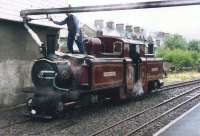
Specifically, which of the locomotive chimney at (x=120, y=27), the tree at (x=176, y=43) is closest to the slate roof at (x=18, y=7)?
the locomotive chimney at (x=120, y=27)

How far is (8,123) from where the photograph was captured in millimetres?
12133

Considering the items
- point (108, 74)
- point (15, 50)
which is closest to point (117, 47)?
point (108, 74)

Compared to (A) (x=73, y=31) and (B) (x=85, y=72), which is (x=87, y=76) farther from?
(A) (x=73, y=31)

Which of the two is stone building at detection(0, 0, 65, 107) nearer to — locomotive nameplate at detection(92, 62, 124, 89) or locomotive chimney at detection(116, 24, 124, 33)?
locomotive nameplate at detection(92, 62, 124, 89)

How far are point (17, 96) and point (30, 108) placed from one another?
113 inches

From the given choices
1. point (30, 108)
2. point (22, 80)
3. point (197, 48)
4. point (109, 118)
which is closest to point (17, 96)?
point (22, 80)

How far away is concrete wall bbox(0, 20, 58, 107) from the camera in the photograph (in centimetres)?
1459

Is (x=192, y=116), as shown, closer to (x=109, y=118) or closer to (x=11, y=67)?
(x=109, y=118)

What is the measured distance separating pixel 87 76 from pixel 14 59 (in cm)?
340

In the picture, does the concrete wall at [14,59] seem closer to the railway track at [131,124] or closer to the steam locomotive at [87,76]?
the steam locomotive at [87,76]

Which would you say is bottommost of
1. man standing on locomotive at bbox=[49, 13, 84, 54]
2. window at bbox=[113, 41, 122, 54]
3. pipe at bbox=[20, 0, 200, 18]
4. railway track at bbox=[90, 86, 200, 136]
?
railway track at bbox=[90, 86, 200, 136]

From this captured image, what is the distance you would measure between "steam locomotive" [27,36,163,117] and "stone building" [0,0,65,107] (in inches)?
80.3

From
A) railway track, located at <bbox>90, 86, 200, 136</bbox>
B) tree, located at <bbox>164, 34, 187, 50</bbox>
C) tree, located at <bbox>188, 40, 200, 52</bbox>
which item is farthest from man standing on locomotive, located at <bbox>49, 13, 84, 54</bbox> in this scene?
tree, located at <bbox>188, 40, 200, 52</bbox>

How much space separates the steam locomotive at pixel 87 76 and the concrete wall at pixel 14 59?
2.07 metres
